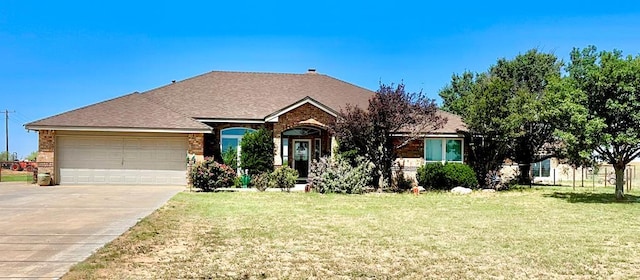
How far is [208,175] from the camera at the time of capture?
19.2m

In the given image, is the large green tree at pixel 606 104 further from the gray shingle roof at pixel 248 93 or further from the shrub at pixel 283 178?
the gray shingle roof at pixel 248 93

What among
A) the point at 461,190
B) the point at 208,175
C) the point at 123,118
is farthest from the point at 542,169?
the point at 123,118

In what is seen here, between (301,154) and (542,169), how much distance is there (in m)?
19.3

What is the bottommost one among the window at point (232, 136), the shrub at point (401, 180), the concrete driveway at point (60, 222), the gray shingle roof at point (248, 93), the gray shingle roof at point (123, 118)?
the concrete driveway at point (60, 222)

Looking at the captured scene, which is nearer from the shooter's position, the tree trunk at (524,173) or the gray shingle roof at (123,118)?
the gray shingle roof at (123,118)

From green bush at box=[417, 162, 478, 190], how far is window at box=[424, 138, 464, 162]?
1.31 metres

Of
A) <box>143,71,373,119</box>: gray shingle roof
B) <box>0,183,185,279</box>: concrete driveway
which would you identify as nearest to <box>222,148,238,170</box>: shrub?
<box>143,71,373,119</box>: gray shingle roof

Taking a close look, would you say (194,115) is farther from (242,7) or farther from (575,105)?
(575,105)

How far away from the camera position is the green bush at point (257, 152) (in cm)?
2122

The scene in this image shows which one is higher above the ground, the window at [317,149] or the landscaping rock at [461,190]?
the window at [317,149]

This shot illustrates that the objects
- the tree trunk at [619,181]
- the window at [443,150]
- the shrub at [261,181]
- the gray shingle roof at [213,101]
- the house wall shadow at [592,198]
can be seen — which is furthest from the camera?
the window at [443,150]

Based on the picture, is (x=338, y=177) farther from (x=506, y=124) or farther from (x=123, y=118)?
(x=123, y=118)

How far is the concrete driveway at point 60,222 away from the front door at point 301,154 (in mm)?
7619

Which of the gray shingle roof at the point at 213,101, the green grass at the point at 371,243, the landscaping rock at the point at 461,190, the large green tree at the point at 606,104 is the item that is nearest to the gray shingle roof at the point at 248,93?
the gray shingle roof at the point at 213,101
